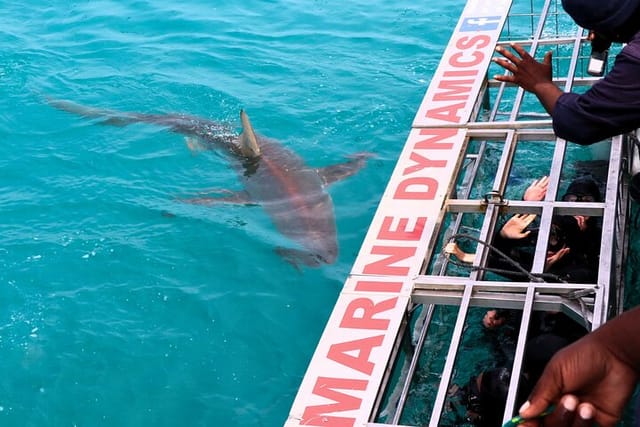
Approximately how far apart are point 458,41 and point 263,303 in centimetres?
314

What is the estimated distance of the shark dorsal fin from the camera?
8.48 meters

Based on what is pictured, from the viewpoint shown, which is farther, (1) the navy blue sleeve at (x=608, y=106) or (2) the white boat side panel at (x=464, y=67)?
(2) the white boat side panel at (x=464, y=67)

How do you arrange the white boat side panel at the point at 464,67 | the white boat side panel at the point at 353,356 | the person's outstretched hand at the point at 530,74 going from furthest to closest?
the white boat side panel at the point at 464,67 → the person's outstretched hand at the point at 530,74 → the white boat side panel at the point at 353,356

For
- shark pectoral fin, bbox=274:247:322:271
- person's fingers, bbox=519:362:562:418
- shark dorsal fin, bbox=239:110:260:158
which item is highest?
person's fingers, bbox=519:362:562:418

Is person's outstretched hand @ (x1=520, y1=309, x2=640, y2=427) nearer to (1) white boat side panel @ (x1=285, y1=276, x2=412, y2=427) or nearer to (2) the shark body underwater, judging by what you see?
(1) white boat side panel @ (x1=285, y1=276, x2=412, y2=427)

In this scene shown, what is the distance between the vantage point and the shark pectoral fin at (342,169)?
27.9 ft

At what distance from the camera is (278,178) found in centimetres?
843

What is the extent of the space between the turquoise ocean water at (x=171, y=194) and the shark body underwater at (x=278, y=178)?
0.14m

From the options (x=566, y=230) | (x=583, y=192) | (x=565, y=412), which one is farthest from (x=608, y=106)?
(x=583, y=192)

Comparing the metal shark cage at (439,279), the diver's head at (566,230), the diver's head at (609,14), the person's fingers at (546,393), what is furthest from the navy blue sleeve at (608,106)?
the diver's head at (566,230)

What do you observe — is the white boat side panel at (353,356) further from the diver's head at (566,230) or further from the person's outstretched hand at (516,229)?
the diver's head at (566,230)

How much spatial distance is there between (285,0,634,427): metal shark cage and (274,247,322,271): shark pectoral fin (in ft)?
4.76

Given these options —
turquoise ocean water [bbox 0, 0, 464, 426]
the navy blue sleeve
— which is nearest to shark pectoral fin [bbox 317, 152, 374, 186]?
turquoise ocean water [bbox 0, 0, 464, 426]

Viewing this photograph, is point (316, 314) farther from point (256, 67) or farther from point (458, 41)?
point (256, 67)
